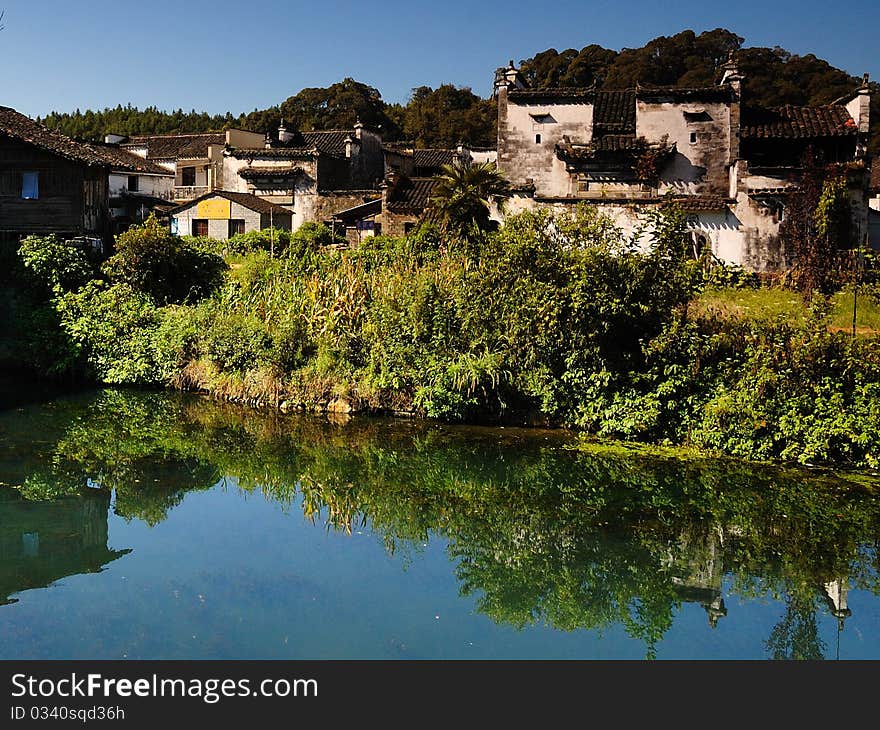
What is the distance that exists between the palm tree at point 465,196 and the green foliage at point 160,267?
827 centimetres

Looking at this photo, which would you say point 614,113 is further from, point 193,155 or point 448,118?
point 448,118

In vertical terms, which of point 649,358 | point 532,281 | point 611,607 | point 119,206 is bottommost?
point 611,607

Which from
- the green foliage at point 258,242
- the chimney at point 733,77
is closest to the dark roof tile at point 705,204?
the chimney at point 733,77

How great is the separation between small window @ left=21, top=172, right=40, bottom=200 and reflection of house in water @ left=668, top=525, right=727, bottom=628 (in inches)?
827

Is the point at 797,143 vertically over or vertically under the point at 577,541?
over

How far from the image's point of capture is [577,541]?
11.1 metres

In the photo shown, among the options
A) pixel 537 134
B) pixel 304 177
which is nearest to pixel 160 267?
pixel 537 134

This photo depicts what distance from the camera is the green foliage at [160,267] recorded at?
851 inches

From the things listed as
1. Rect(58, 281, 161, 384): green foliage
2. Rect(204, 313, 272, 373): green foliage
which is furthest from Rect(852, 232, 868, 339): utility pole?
Rect(58, 281, 161, 384): green foliage

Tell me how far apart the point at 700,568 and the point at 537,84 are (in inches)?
2166

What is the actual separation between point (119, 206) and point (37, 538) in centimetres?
3706
